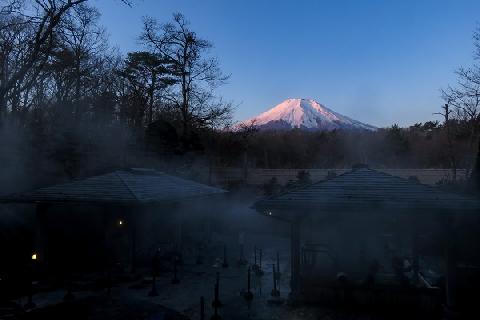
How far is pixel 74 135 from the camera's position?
22.8 m

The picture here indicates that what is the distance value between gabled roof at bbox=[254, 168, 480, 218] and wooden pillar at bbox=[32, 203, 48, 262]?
7.24m

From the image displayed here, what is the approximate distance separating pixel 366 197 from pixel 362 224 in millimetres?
1649

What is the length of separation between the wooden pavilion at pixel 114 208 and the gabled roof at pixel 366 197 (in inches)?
180

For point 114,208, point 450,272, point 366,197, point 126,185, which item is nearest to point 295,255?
point 366,197

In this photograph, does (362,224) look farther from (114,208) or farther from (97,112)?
(97,112)

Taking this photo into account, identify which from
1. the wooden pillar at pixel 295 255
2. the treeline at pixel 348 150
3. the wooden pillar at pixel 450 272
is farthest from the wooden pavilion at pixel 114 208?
the treeline at pixel 348 150

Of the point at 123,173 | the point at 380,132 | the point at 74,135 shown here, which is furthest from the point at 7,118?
the point at 380,132

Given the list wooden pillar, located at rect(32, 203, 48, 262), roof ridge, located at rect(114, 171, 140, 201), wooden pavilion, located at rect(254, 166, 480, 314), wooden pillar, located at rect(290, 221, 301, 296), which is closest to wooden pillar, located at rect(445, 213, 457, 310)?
wooden pavilion, located at rect(254, 166, 480, 314)

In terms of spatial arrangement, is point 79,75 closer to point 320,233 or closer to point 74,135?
point 74,135

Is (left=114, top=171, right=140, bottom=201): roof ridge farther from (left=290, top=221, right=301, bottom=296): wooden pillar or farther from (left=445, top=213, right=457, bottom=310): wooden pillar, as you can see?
(left=445, top=213, right=457, bottom=310): wooden pillar

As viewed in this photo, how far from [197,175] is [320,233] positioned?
1595 centimetres

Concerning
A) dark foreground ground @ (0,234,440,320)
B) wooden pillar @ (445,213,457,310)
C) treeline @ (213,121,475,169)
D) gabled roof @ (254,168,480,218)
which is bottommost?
dark foreground ground @ (0,234,440,320)

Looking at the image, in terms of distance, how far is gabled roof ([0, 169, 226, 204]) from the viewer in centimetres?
1192

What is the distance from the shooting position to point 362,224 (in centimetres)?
1091
